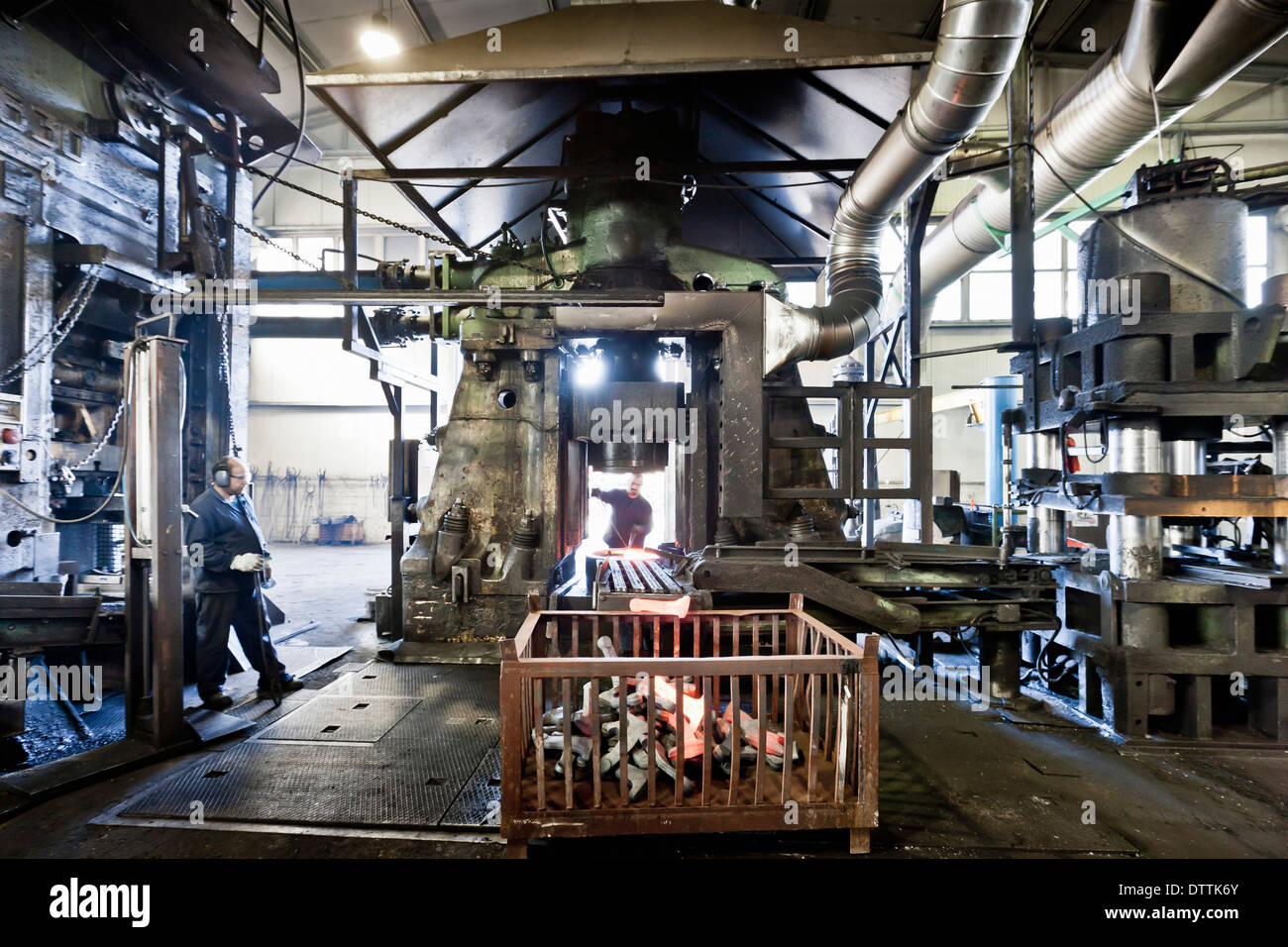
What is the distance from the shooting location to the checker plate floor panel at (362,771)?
3080 millimetres

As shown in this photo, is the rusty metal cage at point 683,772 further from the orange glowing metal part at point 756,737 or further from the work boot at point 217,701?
the work boot at point 217,701

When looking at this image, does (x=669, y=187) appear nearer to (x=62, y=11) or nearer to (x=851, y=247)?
(x=851, y=247)

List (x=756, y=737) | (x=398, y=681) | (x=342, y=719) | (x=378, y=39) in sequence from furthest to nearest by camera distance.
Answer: (x=378, y=39) < (x=398, y=681) < (x=342, y=719) < (x=756, y=737)

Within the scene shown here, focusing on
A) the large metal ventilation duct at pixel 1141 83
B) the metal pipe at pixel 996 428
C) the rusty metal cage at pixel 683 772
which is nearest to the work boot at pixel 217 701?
the rusty metal cage at pixel 683 772

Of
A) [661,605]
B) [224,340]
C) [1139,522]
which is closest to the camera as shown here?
[661,605]

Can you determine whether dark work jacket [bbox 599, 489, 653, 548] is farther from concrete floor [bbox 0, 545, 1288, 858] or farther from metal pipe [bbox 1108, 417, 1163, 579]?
metal pipe [bbox 1108, 417, 1163, 579]

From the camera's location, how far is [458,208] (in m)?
7.57

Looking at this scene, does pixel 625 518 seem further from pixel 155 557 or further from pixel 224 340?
pixel 224 340

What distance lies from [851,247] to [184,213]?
6928mm

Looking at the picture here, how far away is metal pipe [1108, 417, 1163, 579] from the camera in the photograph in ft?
13.2

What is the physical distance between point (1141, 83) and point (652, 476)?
18.7ft

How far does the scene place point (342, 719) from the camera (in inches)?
170

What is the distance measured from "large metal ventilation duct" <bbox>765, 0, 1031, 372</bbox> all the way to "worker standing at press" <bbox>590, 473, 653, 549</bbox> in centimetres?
270

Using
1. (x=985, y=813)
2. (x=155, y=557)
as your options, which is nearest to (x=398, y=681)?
(x=155, y=557)
